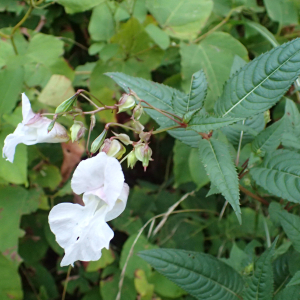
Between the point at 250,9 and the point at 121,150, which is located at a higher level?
the point at 250,9

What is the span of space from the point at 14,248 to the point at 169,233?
0.72 metres

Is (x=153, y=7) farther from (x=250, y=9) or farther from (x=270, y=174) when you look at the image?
(x=270, y=174)

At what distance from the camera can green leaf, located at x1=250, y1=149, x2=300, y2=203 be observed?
76 centimetres

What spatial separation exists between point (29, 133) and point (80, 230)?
10.5 inches

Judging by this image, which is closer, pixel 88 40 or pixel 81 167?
pixel 81 167

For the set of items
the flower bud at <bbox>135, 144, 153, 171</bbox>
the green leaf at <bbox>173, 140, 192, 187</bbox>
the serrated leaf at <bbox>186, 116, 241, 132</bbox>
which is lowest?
the green leaf at <bbox>173, 140, 192, 187</bbox>

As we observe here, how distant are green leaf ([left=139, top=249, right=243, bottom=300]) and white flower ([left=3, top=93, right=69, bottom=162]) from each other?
0.42 meters

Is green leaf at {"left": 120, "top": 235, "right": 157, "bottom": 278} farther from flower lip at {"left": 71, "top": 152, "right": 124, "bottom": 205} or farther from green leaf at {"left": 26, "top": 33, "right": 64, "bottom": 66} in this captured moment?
green leaf at {"left": 26, "top": 33, "right": 64, "bottom": 66}

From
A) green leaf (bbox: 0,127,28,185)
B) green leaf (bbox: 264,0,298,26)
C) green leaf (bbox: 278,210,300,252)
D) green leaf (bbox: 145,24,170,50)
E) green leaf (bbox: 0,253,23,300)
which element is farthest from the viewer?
green leaf (bbox: 264,0,298,26)

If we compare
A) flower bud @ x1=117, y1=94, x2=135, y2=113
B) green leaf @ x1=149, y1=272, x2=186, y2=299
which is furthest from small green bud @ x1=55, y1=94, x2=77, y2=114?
green leaf @ x1=149, y1=272, x2=186, y2=299

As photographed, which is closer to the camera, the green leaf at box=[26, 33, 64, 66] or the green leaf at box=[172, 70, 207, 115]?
the green leaf at box=[172, 70, 207, 115]

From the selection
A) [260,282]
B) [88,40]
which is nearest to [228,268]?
[260,282]

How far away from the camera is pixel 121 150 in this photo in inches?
27.2

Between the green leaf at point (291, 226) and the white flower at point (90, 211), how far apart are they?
1.58 feet
